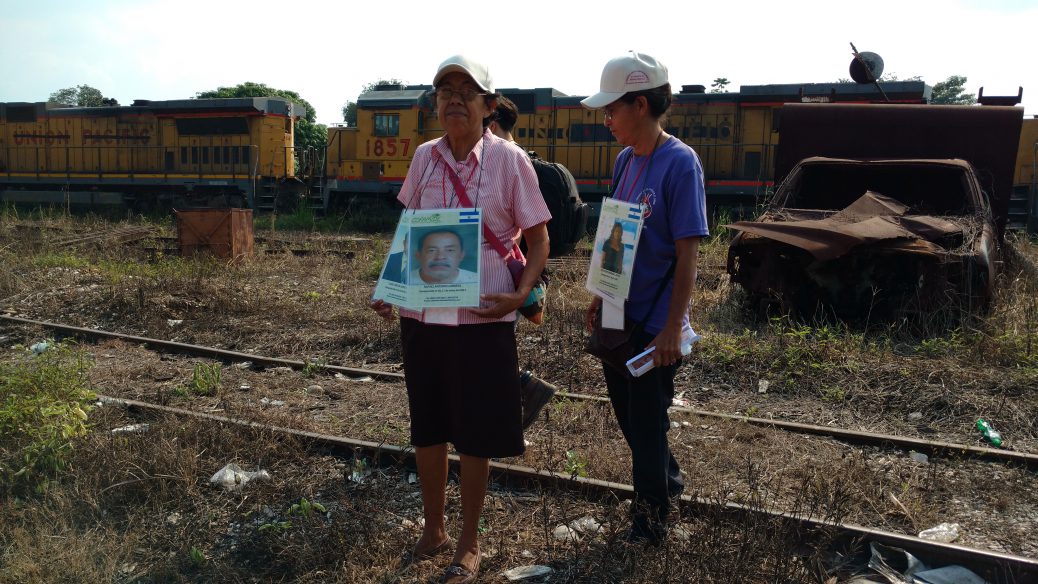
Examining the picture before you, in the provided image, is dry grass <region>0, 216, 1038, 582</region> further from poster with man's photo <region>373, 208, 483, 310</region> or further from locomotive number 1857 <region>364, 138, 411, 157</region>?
locomotive number 1857 <region>364, 138, 411, 157</region>

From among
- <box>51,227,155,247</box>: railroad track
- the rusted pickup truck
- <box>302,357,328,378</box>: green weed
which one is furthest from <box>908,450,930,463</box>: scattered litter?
<box>51,227,155,247</box>: railroad track

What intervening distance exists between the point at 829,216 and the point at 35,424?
605cm

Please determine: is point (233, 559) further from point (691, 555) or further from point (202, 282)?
point (202, 282)

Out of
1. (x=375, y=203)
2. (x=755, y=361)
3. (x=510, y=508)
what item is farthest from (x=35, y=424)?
(x=375, y=203)

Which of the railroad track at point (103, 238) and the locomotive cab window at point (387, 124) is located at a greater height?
the locomotive cab window at point (387, 124)

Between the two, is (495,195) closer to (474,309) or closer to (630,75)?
(474,309)

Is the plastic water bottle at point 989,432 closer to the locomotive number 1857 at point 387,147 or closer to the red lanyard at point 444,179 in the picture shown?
the red lanyard at point 444,179

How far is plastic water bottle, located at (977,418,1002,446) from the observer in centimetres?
434

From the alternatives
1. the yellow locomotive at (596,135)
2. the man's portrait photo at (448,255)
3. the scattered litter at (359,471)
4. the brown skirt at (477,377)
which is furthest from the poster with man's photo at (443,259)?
the yellow locomotive at (596,135)

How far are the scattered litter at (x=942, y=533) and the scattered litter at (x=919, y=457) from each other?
0.88 m

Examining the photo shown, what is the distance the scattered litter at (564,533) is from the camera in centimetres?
315

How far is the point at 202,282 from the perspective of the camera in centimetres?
938

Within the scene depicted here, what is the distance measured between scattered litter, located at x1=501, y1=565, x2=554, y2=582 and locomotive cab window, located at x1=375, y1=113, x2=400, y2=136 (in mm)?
16602

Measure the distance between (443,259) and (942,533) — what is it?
2.38 meters
